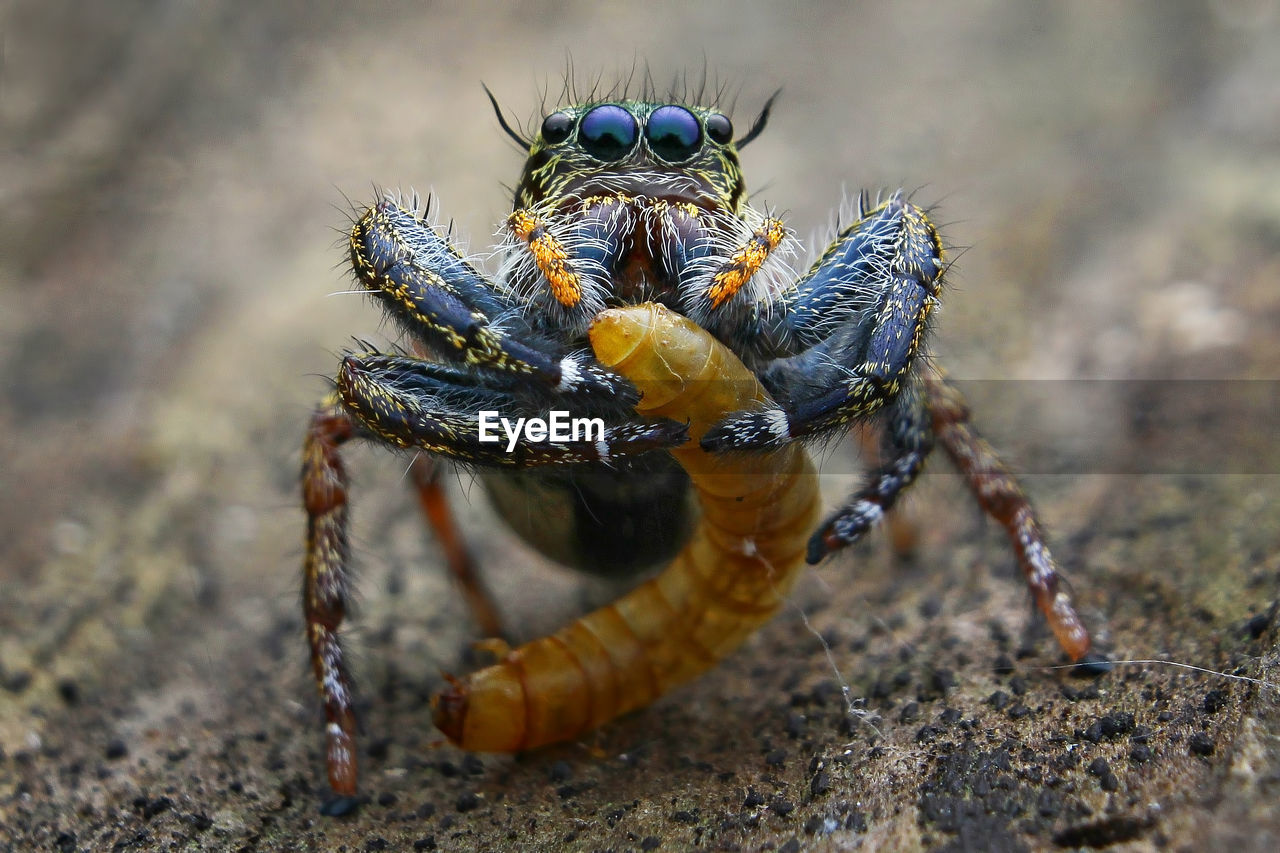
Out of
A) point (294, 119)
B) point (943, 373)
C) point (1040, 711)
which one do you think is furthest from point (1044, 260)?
point (294, 119)

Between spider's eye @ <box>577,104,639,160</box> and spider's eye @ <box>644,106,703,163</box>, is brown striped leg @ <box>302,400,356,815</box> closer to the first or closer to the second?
spider's eye @ <box>577,104,639,160</box>

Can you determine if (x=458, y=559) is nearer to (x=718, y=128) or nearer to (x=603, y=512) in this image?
(x=603, y=512)

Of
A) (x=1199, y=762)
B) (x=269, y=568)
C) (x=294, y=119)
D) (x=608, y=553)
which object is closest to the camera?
(x=1199, y=762)

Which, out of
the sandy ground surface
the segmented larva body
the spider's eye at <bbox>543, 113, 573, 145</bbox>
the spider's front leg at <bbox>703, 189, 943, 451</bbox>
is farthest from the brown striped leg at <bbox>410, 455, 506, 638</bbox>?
the spider's front leg at <bbox>703, 189, 943, 451</bbox>

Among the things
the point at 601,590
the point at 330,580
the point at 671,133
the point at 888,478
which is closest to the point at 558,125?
the point at 671,133

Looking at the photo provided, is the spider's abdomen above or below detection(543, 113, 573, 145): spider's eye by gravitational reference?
below

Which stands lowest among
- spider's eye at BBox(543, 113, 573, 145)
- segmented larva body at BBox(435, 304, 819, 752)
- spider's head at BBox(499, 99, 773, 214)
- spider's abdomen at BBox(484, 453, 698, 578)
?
segmented larva body at BBox(435, 304, 819, 752)

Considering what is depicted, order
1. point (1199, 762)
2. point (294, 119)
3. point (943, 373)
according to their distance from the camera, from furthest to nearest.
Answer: point (294, 119)
point (943, 373)
point (1199, 762)

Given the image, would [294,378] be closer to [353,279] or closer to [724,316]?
[353,279]
